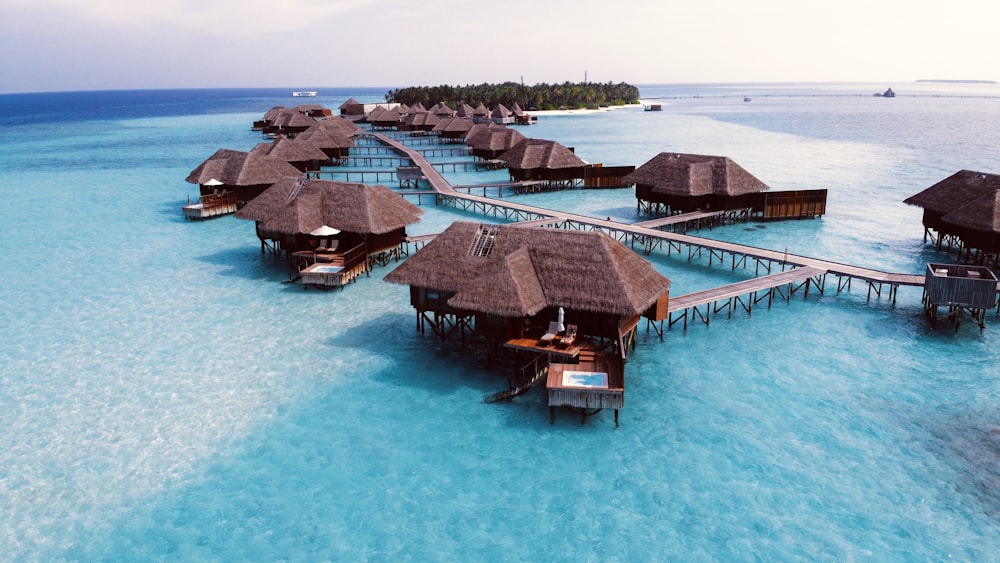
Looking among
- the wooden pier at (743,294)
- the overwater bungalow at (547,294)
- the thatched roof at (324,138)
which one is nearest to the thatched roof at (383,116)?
the thatched roof at (324,138)

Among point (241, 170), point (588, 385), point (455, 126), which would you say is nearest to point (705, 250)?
point (588, 385)

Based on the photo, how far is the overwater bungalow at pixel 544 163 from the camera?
44.7 m

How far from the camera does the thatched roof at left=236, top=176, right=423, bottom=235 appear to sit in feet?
85.0

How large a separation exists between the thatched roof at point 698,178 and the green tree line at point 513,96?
264ft

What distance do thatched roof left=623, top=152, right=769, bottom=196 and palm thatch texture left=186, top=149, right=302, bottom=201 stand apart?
858 inches

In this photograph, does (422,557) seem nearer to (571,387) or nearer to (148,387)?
(571,387)

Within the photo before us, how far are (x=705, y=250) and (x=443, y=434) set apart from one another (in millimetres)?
20670

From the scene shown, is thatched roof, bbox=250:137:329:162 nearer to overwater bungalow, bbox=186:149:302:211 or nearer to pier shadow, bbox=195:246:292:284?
overwater bungalow, bbox=186:149:302:211

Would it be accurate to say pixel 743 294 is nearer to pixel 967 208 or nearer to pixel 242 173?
pixel 967 208

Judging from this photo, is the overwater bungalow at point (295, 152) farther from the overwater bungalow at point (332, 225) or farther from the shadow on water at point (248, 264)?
the overwater bungalow at point (332, 225)

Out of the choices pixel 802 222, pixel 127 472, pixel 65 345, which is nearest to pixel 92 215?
pixel 65 345

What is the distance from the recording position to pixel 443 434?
1534 centimetres

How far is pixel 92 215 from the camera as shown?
1553 inches

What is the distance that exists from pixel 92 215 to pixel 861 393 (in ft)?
140
